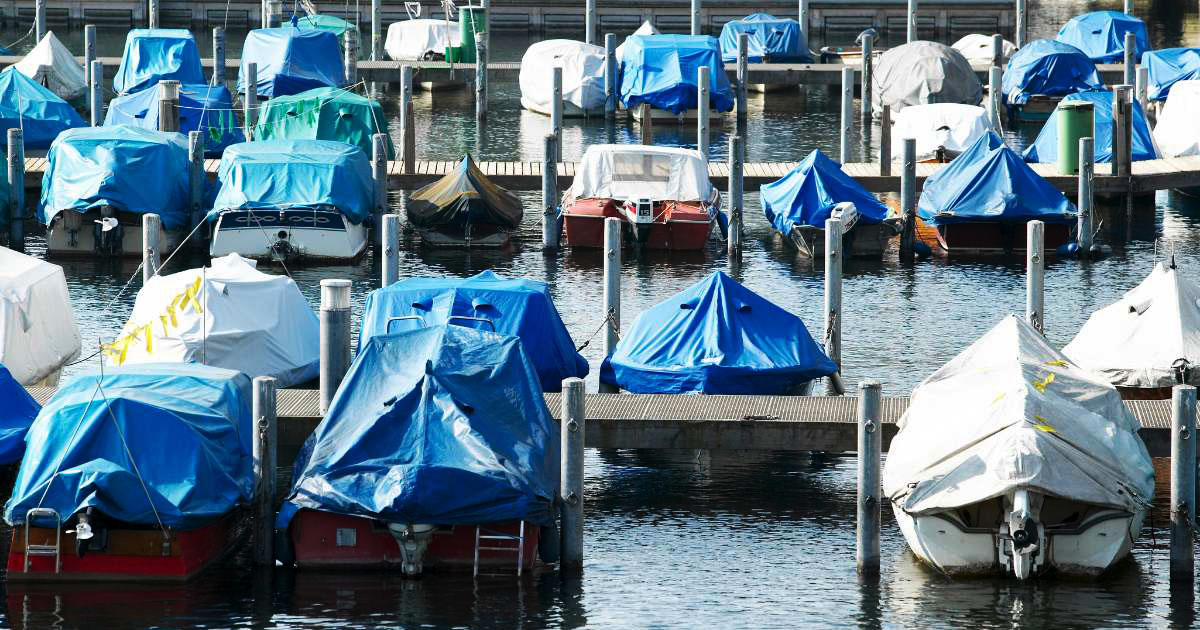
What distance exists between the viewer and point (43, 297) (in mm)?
33344

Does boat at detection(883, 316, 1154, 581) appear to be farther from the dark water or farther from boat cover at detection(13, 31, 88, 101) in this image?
boat cover at detection(13, 31, 88, 101)

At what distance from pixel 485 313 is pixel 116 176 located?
13.8 metres

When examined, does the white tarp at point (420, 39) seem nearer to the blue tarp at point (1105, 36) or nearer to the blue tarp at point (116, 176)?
the blue tarp at point (1105, 36)

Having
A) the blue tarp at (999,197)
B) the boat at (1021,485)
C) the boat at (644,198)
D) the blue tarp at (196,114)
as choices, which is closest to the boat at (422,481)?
the boat at (1021,485)

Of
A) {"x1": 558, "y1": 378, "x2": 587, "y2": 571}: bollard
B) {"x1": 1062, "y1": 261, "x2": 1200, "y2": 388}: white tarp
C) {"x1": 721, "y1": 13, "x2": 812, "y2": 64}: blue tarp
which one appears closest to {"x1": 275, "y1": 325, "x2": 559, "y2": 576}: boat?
{"x1": 558, "y1": 378, "x2": 587, "y2": 571}: bollard

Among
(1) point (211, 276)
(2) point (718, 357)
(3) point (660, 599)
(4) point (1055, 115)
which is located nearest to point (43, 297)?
(1) point (211, 276)

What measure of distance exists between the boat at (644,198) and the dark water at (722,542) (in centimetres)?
52

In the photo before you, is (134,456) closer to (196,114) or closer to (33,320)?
(33,320)

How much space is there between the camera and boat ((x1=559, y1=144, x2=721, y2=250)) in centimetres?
4375

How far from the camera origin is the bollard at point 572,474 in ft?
81.8

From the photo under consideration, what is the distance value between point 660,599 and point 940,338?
547 inches

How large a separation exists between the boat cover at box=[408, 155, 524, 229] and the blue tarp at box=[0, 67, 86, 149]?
39.5 feet

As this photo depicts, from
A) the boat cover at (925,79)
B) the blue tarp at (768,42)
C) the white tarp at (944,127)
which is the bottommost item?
the white tarp at (944,127)

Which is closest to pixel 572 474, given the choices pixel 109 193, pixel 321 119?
pixel 109 193
